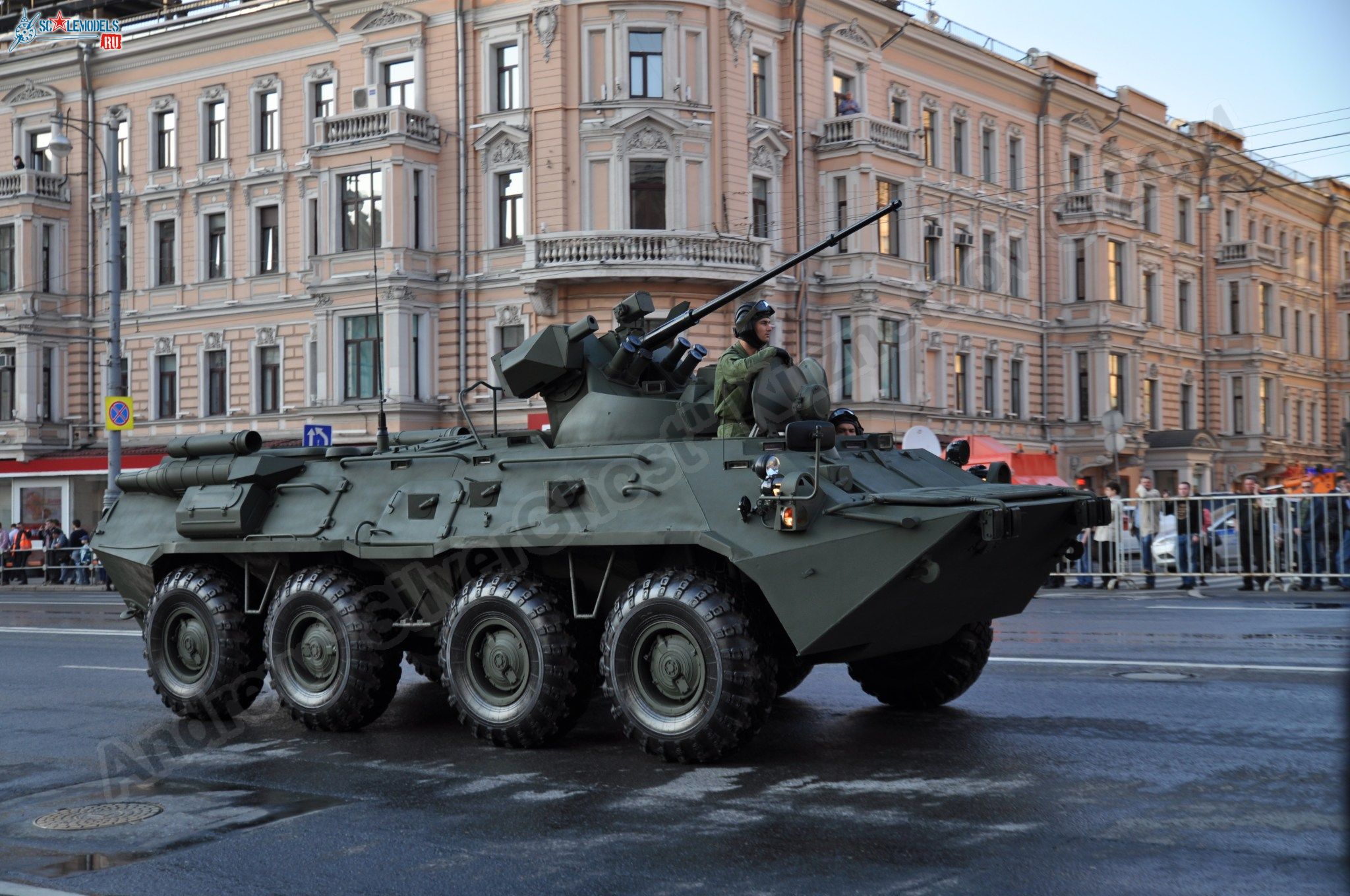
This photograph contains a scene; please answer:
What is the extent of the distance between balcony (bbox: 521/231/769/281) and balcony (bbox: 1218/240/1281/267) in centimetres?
2768

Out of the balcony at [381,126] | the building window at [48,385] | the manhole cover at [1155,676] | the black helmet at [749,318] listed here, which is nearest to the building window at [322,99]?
the balcony at [381,126]

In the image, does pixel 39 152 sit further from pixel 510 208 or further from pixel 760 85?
pixel 760 85

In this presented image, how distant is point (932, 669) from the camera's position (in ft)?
31.6

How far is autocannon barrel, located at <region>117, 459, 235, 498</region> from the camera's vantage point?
1045 cm

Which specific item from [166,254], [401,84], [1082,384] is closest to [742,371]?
[401,84]

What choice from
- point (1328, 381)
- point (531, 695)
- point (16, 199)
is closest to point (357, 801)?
point (531, 695)

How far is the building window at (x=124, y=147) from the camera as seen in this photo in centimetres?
3903

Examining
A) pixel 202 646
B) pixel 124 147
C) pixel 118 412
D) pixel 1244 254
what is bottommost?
pixel 202 646

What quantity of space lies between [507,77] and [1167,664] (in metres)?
25.1

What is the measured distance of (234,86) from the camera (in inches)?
1470

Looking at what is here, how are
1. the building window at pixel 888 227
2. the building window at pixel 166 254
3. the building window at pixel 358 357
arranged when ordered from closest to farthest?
1. the building window at pixel 358 357
2. the building window at pixel 888 227
3. the building window at pixel 166 254

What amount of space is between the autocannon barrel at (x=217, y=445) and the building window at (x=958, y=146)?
3170 cm

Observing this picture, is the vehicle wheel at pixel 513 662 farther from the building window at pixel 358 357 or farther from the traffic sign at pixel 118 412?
the building window at pixel 358 357

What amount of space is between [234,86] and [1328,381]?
42.7 meters
